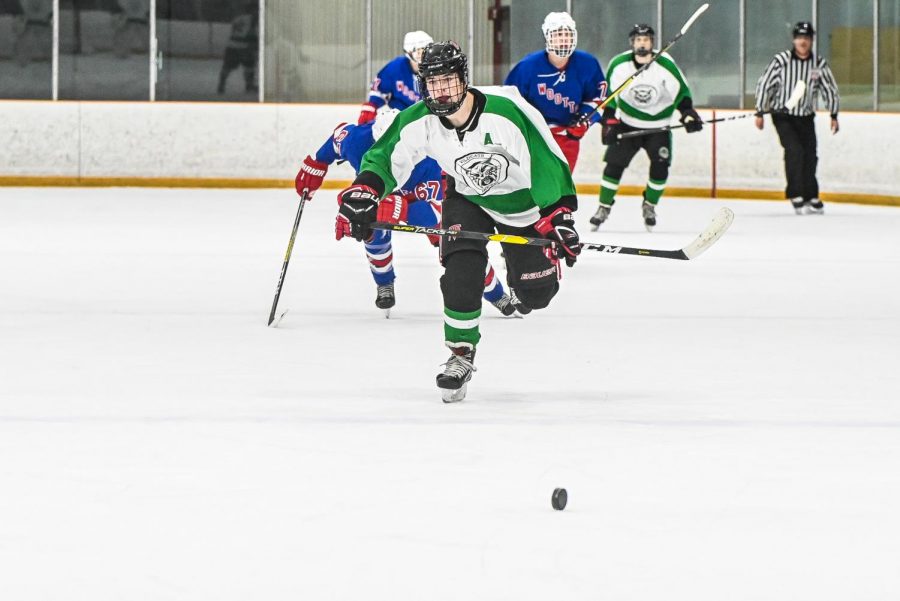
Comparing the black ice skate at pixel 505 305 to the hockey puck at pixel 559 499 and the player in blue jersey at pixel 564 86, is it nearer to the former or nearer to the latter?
the player in blue jersey at pixel 564 86

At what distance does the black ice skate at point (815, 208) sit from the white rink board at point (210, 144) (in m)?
1.12

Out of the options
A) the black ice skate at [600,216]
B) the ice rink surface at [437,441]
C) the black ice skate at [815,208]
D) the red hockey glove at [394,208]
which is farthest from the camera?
the black ice skate at [815,208]

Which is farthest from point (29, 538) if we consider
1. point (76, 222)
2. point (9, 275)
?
point (76, 222)

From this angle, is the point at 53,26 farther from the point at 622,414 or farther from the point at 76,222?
the point at 622,414

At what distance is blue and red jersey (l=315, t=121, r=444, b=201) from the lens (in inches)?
246

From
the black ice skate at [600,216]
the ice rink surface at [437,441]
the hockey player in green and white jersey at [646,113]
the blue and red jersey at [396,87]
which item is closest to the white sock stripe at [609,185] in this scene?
the hockey player in green and white jersey at [646,113]

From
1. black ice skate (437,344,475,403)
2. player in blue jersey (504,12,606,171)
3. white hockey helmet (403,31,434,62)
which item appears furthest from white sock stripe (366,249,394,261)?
player in blue jersey (504,12,606,171)

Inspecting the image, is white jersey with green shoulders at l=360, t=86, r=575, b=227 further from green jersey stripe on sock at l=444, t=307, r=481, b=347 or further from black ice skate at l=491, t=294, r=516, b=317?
black ice skate at l=491, t=294, r=516, b=317

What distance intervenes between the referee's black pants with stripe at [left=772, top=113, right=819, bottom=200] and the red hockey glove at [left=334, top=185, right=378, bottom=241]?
742 cm

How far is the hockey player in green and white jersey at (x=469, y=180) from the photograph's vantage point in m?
4.50

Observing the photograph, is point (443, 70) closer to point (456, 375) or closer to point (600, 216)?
point (456, 375)

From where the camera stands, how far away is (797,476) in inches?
140

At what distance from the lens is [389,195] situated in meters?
6.30

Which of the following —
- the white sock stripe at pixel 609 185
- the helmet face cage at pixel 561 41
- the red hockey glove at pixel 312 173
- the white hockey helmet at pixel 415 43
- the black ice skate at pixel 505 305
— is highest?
the helmet face cage at pixel 561 41
